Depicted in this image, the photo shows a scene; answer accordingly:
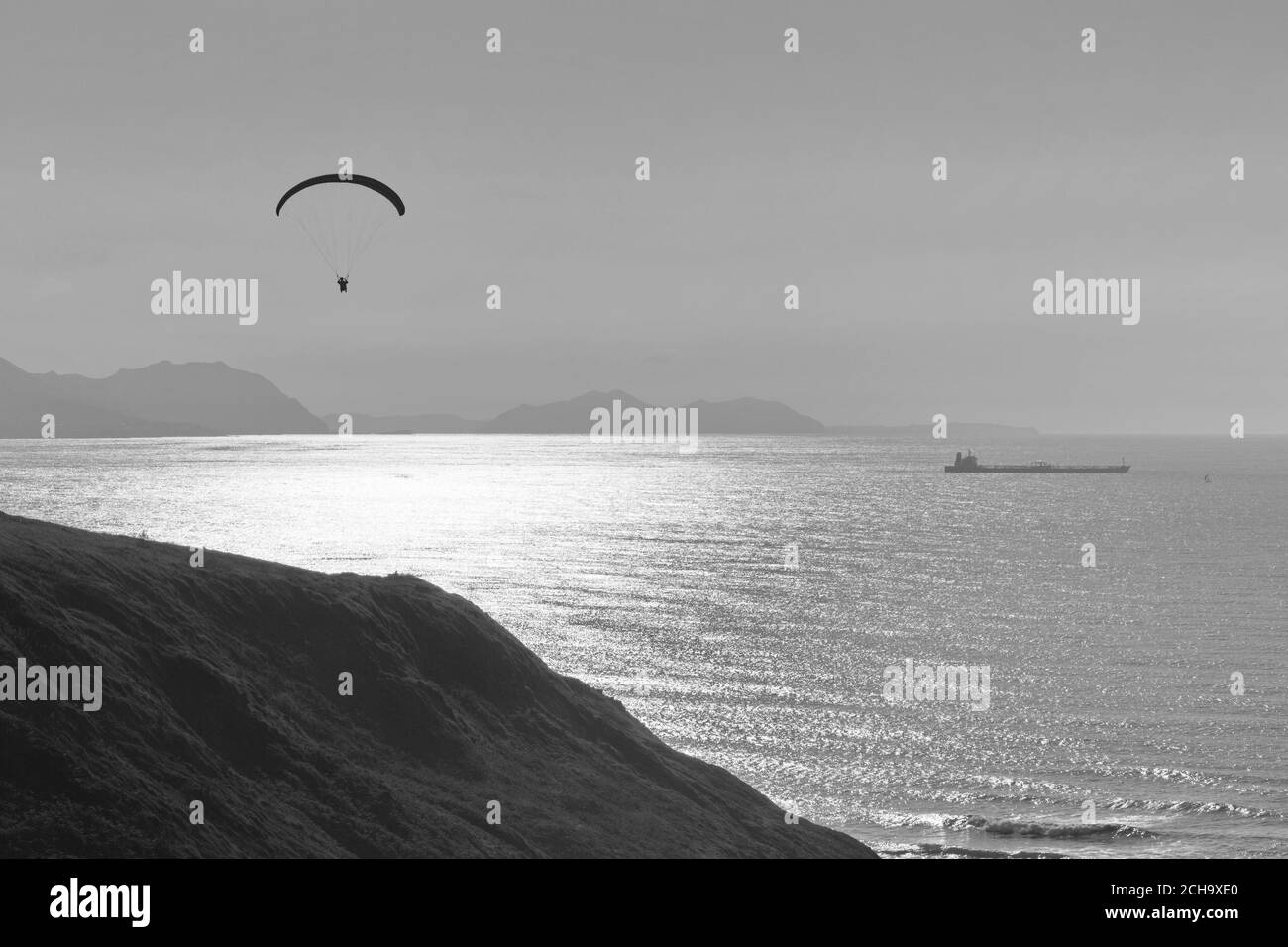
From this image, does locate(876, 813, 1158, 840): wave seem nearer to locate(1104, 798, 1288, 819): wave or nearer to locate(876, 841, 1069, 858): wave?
locate(876, 841, 1069, 858): wave

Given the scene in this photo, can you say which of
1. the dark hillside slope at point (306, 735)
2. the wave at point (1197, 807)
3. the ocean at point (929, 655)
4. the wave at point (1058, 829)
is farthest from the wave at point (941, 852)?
the wave at point (1197, 807)

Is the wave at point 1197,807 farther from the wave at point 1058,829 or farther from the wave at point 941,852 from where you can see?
the wave at point 941,852

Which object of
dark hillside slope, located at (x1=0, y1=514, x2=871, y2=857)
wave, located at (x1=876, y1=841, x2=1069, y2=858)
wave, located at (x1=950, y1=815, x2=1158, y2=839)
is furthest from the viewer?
wave, located at (x1=950, y1=815, x2=1158, y2=839)

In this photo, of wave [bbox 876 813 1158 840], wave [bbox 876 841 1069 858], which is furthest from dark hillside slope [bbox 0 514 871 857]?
wave [bbox 876 813 1158 840]

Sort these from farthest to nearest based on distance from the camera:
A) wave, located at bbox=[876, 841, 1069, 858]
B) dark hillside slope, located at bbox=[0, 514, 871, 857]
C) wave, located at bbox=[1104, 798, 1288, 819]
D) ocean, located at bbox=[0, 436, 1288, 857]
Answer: ocean, located at bbox=[0, 436, 1288, 857]
wave, located at bbox=[1104, 798, 1288, 819]
wave, located at bbox=[876, 841, 1069, 858]
dark hillside slope, located at bbox=[0, 514, 871, 857]

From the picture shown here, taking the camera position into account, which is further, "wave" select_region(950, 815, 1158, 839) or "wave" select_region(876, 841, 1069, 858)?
"wave" select_region(950, 815, 1158, 839)

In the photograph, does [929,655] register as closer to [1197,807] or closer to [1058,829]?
[1197,807]

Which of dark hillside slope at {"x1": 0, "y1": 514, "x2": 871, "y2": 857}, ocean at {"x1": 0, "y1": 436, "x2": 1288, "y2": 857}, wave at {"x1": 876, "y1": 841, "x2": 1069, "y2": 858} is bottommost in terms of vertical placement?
wave at {"x1": 876, "y1": 841, "x2": 1069, "y2": 858}

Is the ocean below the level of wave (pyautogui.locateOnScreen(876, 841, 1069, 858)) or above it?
above

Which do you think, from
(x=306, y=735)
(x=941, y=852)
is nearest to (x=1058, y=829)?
(x=941, y=852)
